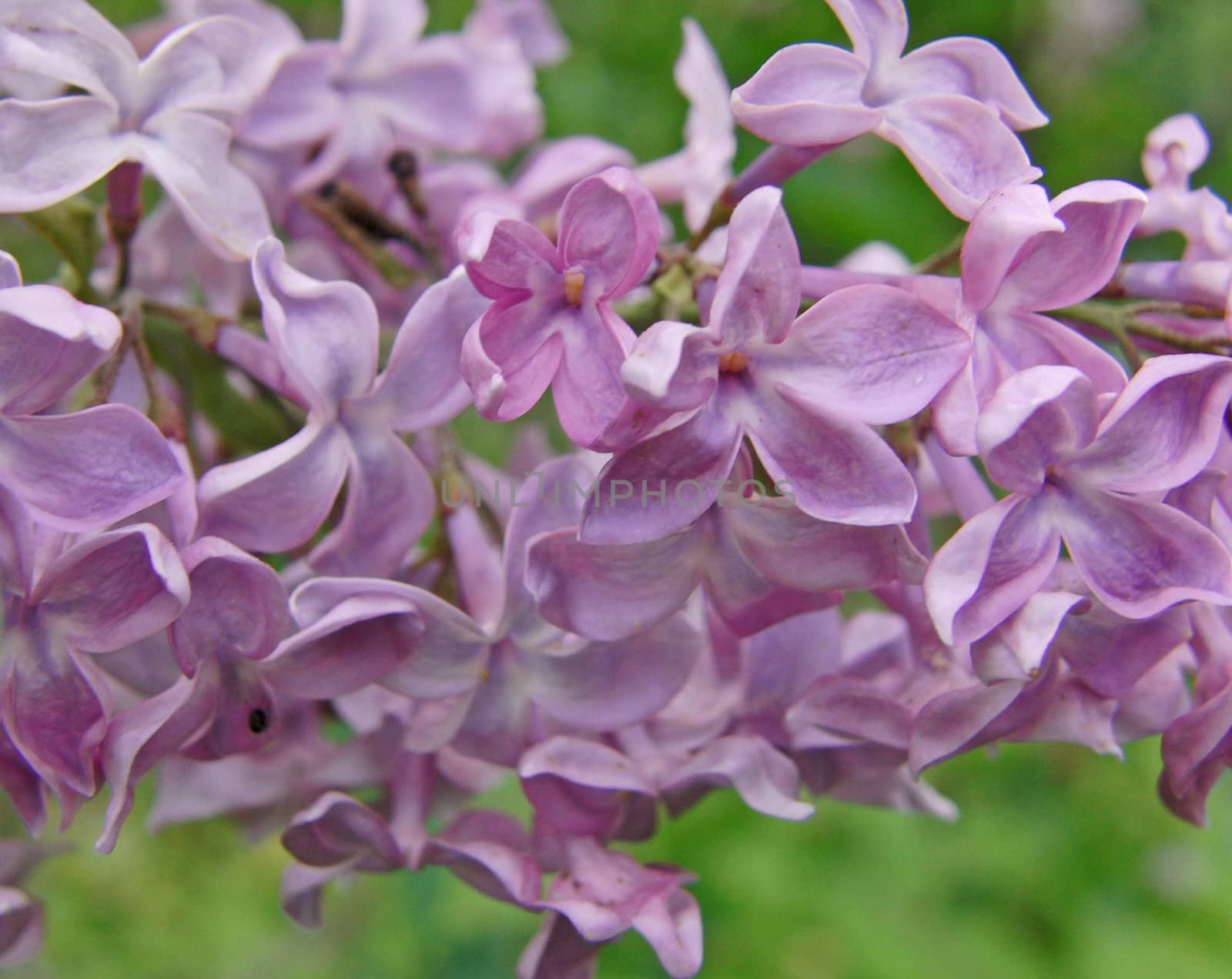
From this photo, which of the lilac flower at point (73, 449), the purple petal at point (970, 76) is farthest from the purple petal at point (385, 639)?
the purple petal at point (970, 76)

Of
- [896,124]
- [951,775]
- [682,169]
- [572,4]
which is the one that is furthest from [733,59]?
[896,124]

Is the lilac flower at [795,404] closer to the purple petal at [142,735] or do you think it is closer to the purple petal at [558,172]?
the purple petal at [142,735]

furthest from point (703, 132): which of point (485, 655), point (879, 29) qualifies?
point (485, 655)

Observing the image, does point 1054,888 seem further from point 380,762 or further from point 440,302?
point 440,302

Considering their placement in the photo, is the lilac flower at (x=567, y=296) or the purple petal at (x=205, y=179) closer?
the lilac flower at (x=567, y=296)

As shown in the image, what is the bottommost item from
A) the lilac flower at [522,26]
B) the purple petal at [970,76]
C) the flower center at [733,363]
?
the lilac flower at [522,26]

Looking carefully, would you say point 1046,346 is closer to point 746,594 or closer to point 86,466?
point 746,594

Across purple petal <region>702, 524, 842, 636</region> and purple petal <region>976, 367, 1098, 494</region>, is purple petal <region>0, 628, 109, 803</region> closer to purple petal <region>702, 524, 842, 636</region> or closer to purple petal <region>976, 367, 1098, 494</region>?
purple petal <region>702, 524, 842, 636</region>
